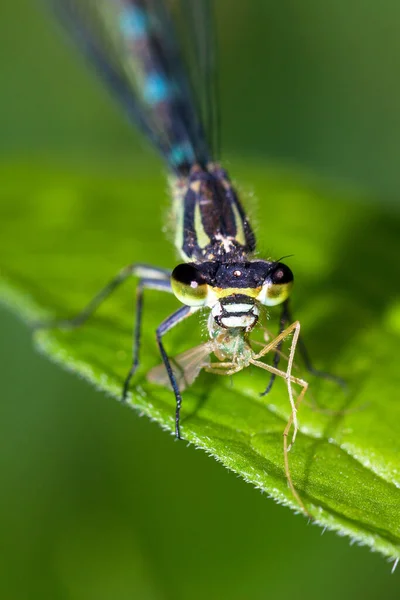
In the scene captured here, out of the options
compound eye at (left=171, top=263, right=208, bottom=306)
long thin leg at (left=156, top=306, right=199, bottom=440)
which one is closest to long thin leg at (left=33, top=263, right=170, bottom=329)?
long thin leg at (left=156, top=306, right=199, bottom=440)

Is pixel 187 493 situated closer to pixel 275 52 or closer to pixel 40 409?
pixel 40 409

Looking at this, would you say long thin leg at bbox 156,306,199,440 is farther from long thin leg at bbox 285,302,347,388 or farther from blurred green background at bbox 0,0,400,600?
blurred green background at bbox 0,0,400,600

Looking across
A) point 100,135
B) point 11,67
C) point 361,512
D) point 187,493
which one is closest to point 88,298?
point 187,493

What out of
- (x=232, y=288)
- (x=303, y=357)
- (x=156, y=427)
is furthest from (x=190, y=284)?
(x=156, y=427)

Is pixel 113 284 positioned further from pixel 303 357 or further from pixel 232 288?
pixel 232 288

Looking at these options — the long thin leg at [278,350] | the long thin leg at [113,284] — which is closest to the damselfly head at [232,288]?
the long thin leg at [278,350]

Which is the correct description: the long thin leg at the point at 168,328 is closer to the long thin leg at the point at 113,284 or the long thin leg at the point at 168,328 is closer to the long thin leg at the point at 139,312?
the long thin leg at the point at 139,312

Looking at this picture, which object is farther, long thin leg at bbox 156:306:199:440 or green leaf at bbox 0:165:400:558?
long thin leg at bbox 156:306:199:440
